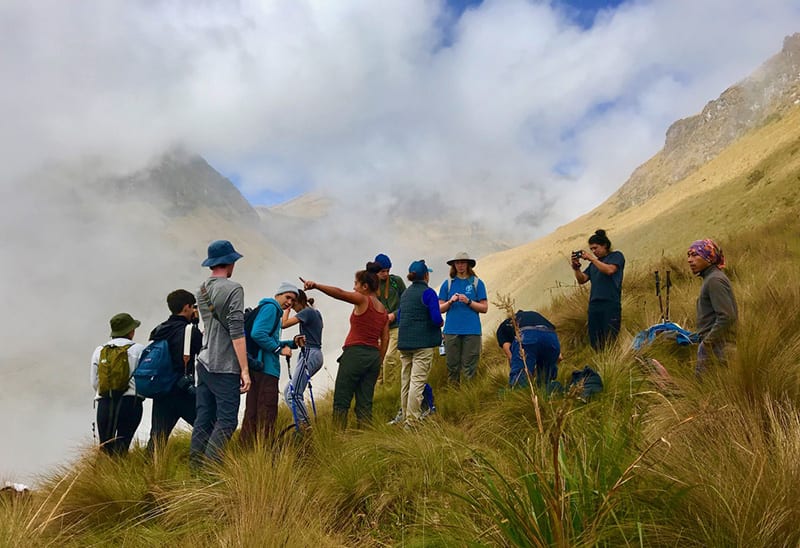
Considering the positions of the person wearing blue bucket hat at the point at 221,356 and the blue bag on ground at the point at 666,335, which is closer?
the person wearing blue bucket hat at the point at 221,356

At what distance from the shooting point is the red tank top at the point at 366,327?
5.19 meters

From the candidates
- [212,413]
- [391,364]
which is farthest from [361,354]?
[391,364]

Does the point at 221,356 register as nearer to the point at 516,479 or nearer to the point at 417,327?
the point at 417,327

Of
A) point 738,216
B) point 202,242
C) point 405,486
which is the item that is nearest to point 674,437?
point 405,486

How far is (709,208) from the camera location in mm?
25250

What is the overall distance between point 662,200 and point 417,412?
47474 millimetres

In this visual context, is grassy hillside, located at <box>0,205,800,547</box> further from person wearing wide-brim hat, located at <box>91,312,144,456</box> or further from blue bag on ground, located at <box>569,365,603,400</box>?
person wearing wide-brim hat, located at <box>91,312,144,456</box>

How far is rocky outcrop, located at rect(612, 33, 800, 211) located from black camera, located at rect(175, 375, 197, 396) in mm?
52945

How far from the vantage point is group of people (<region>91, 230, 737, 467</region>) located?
4246 millimetres

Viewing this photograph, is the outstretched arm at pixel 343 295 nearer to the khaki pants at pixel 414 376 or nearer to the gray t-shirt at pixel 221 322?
the gray t-shirt at pixel 221 322

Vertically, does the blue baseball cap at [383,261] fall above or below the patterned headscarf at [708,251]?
above

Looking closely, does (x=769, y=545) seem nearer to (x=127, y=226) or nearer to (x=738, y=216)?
(x=738, y=216)

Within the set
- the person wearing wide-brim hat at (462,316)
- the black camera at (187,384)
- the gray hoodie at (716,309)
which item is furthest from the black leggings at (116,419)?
the gray hoodie at (716,309)

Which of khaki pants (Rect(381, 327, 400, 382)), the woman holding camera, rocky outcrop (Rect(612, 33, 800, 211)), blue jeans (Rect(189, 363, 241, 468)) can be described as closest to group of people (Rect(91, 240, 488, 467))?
blue jeans (Rect(189, 363, 241, 468))
